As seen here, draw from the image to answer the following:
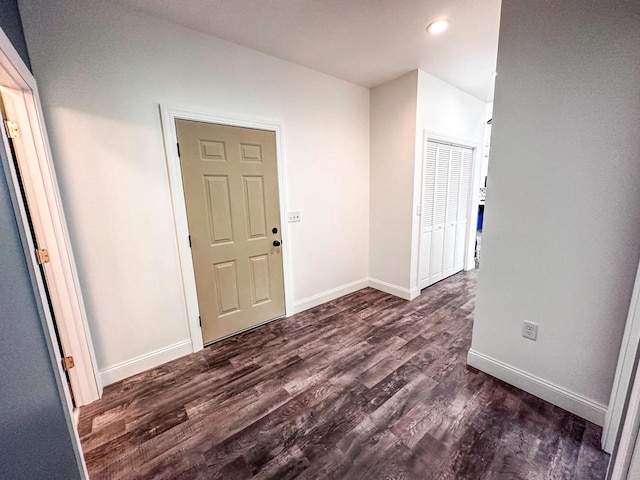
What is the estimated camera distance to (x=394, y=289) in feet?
11.4

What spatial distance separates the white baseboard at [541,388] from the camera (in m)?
1.57

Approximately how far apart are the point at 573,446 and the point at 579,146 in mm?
1638

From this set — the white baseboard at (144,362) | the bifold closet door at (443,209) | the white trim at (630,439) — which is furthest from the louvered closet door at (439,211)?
the white baseboard at (144,362)

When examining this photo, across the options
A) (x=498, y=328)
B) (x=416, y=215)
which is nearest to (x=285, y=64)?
(x=416, y=215)

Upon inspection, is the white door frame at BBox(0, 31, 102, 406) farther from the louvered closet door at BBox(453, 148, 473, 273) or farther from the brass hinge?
the louvered closet door at BBox(453, 148, 473, 273)

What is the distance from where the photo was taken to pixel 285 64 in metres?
2.59

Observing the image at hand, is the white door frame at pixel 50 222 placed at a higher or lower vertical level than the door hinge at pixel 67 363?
higher

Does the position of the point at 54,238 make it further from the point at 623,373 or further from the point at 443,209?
the point at 443,209

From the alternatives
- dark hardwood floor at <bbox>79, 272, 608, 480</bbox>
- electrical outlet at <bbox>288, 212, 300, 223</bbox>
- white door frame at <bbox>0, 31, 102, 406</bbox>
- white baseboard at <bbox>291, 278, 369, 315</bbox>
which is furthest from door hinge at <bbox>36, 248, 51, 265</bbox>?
Answer: white baseboard at <bbox>291, 278, 369, 315</bbox>

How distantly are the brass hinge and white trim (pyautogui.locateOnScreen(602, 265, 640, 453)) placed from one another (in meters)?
3.32

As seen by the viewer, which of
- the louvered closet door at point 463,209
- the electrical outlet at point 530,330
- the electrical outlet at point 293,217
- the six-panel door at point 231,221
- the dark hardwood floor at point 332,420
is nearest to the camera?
the dark hardwood floor at point 332,420

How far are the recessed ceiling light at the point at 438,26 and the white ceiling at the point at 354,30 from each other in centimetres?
6

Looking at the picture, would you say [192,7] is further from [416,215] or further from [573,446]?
[573,446]

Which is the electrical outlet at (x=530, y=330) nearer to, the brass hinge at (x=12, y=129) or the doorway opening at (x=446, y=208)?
the doorway opening at (x=446, y=208)
